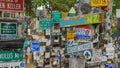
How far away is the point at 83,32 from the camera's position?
1430 centimetres

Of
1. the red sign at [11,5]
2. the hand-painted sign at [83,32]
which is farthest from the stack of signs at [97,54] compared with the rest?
the red sign at [11,5]

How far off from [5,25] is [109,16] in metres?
5.26

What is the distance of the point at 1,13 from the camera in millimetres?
9164

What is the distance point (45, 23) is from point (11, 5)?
25.9ft

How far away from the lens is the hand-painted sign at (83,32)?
46.3ft

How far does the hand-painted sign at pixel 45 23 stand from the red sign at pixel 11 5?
7470 millimetres

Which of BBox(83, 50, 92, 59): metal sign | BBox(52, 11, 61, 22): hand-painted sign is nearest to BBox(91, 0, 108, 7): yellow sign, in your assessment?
BBox(83, 50, 92, 59): metal sign

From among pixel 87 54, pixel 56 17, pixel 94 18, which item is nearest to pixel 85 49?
pixel 87 54

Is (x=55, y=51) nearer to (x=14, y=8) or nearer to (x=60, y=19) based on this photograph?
(x=60, y=19)

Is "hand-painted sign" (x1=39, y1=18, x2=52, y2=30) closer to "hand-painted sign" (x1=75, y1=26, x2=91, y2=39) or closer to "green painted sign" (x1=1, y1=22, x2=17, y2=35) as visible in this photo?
"hand-painted sign" (x1=75, y1=26, x2=91, y2=39)

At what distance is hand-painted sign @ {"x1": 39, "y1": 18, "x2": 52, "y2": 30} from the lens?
1631cm

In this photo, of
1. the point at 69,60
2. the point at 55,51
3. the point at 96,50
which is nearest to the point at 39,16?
the point at 55,51

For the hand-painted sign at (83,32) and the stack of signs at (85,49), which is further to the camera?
the hand-painted sign at (83,32)

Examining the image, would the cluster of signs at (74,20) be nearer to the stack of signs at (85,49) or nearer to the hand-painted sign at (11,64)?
the stack of signs at (85,49)
